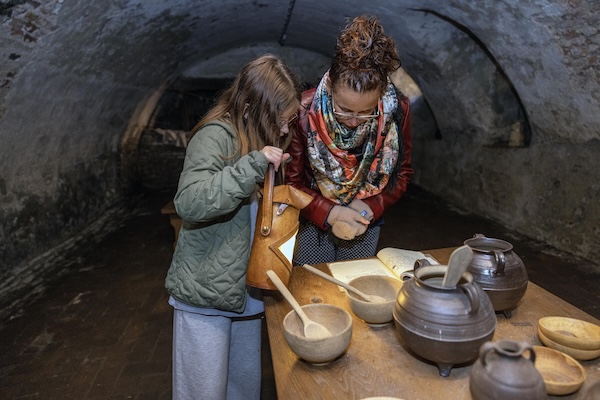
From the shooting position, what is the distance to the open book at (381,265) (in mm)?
1758

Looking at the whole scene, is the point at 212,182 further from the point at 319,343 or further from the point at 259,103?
the point at 319,343

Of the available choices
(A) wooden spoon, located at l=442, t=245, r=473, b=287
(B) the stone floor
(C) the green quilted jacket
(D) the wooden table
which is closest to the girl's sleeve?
(C) the green quilted jacket

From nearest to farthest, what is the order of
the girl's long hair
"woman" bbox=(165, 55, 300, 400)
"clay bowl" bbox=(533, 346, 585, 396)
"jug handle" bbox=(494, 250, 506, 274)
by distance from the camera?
"clay bowl" bbox=(533, 346, 585, 396) < "jug handle" bbox=(494, 250, 506, 274) < "woman" bbox=(165, 55, 300, 400) < the girl's long hair

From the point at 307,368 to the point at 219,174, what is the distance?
69cm

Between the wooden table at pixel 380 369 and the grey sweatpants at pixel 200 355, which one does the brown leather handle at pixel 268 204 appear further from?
the grey sweatpants at pixel 200 355

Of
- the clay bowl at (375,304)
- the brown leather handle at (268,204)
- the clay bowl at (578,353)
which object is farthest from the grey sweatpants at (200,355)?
the clay bowl at (578,353)

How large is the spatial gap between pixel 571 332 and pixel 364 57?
125cm

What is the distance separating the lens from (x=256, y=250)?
1.53m

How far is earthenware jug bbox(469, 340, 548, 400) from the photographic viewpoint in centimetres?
87

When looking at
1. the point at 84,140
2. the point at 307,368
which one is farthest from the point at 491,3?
the point at 84,140

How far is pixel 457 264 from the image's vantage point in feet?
3.54

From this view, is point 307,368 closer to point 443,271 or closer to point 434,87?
point 443,271

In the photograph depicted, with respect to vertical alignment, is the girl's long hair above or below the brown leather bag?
above

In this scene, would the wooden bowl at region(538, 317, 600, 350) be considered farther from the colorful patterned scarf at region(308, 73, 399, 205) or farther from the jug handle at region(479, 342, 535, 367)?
the colorful patterned scarf at region(308, 73, 399, 205)
